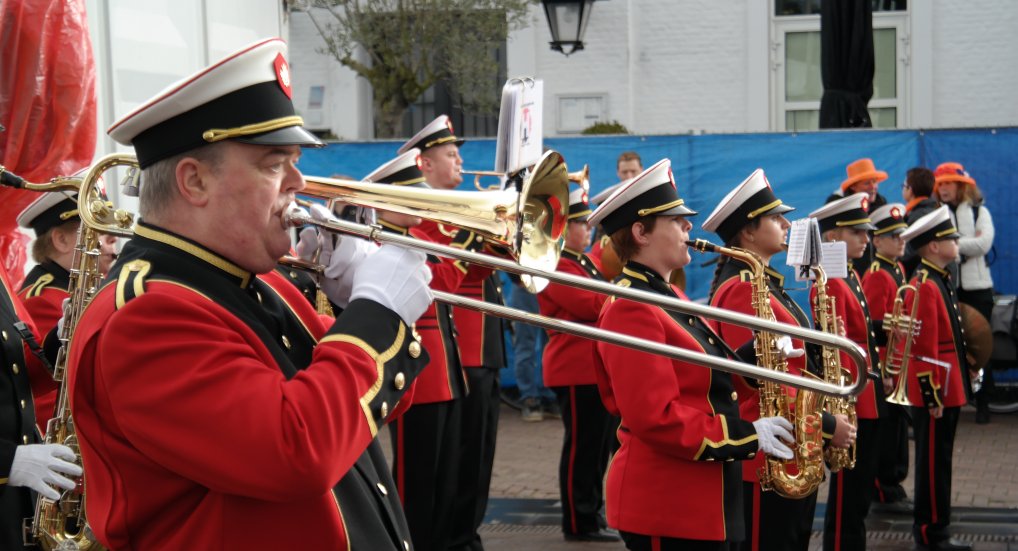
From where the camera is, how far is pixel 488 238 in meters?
2.87

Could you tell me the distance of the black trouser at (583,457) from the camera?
23.7ft

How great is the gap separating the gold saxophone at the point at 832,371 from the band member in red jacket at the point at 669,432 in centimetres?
84

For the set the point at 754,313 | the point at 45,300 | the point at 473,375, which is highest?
the point at 45,300

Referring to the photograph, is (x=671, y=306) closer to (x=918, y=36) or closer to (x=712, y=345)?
(x=712, y=345)

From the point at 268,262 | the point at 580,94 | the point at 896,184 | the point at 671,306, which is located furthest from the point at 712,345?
the point at 580,94

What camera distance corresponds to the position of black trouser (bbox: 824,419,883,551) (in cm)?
601

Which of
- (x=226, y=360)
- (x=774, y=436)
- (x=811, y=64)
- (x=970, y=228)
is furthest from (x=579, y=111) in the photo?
(x=226, y=360)

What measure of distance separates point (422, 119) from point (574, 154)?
621 cm

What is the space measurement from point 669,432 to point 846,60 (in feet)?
25.0

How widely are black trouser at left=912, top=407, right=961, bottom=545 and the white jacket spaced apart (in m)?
3.25

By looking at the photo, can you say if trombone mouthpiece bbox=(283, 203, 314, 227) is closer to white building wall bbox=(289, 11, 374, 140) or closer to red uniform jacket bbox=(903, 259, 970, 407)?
red uniform jacket bbox=(903, 259, 970, 407)

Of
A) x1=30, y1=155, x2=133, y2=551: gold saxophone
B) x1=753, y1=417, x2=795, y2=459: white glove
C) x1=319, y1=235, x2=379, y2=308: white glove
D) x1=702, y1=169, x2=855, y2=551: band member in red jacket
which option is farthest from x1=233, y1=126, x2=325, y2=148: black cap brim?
x1=702, y1=169, x2=855, y2=551: band member in red jacket

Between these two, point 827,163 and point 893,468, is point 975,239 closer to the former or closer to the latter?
point 827,163

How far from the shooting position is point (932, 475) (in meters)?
6.85
